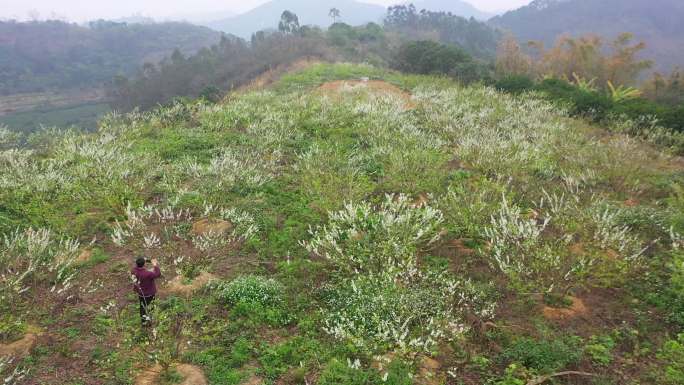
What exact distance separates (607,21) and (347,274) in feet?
604

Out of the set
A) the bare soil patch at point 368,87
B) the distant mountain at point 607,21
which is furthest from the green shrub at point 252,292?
the distant mountain at point 607,21

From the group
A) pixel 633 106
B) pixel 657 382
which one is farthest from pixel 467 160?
pixel 633 106

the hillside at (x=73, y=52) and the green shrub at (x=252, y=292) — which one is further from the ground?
the hillside at (x=73, y=52)

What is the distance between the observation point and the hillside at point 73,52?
379ft

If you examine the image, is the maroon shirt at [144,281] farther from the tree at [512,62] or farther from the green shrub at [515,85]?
the tree at [512,62]

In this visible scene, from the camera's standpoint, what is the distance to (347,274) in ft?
25.1

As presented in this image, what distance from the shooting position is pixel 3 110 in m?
86.3

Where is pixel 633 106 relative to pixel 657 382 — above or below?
above

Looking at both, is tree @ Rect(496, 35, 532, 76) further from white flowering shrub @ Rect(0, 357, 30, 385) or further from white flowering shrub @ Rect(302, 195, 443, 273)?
white flowering shrub @ Rect(0, 357, 30, 385)

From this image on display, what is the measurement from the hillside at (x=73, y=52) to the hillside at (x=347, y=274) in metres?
128

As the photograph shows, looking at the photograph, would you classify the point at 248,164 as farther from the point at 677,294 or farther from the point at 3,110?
the point at 3,110

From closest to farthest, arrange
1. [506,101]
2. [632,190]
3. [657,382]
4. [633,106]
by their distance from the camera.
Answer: [657,382] < [632,190] < [633,106] < [506,101]

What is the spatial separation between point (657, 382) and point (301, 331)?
4.97 meters

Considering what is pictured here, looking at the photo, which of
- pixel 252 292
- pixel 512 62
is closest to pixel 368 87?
pixel 512 62
